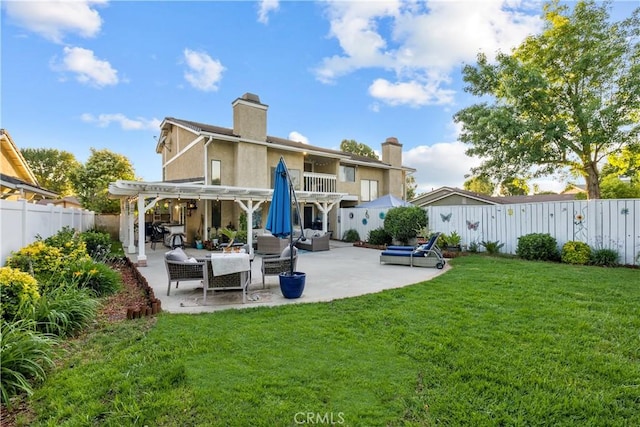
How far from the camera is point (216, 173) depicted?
16.2 m

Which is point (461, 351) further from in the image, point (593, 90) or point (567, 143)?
point (593, 90)

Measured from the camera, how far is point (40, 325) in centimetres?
445

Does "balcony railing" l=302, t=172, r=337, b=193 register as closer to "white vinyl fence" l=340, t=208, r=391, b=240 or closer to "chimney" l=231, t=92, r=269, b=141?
"white vinyl fence" l=340, t=208, r=391, b=240

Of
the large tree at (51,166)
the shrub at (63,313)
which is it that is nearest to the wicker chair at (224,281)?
the shrub at (63,313)

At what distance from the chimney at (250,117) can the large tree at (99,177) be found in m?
16.5

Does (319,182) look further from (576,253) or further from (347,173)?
(576,253)

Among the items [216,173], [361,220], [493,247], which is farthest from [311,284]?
[361,220]

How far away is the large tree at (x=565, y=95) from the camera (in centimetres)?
1173

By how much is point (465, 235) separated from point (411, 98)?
22.5ft

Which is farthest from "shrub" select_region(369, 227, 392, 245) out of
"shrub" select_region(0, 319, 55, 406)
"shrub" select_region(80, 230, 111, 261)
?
"shrub" select_region(0, 319, 55, 406)

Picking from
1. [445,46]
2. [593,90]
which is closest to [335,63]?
[445,46]

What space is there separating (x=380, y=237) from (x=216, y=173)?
29.8 feet

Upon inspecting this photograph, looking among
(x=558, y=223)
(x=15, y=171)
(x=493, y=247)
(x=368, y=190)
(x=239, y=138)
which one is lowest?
→ (x=493, y=247)

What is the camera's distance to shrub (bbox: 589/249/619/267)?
9422 mm
